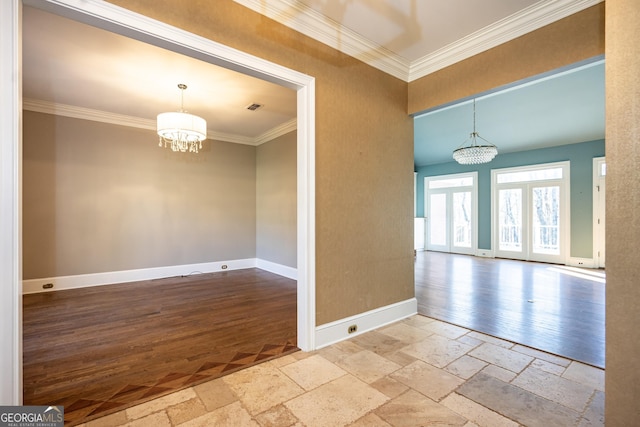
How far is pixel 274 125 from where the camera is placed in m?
5.19

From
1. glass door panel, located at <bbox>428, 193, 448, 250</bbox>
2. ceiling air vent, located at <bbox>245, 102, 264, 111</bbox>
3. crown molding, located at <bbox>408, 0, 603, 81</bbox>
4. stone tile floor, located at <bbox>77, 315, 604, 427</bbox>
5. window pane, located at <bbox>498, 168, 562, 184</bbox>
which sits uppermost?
ceiling air vent, located at <bbox>245, 102, 264, 111</bbox>

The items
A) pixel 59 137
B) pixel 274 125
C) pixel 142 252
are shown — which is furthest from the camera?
pixel 274 125

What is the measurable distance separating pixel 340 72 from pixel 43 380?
3.35 m

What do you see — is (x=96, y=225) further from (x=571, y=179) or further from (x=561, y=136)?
(x=571, y=179)

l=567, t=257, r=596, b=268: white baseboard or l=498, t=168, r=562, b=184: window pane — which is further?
l=498, t=168, r=562, b=184: window pane

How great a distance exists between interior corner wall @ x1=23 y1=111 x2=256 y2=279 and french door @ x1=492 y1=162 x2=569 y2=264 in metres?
6.62

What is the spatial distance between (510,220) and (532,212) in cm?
52

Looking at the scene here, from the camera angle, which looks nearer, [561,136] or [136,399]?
[136,399]

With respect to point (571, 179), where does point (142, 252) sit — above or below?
below

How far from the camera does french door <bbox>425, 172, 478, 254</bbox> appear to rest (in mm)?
8023

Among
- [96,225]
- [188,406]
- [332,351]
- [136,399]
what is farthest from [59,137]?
[332,351]

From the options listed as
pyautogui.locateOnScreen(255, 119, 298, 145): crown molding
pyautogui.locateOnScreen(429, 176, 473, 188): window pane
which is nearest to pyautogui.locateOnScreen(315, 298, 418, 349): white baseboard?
pyautogui.locateOnScreen(255, 119, 298, 145): crown molding

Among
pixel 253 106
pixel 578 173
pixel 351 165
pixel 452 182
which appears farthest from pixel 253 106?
pixel 578 173

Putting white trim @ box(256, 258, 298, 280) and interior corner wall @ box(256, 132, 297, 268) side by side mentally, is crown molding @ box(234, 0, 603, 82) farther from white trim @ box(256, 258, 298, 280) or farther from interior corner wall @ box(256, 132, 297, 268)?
white trim @ box(256, 258, 298, 280)
